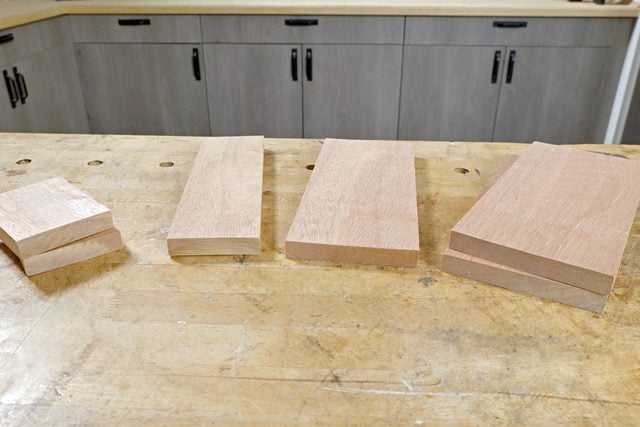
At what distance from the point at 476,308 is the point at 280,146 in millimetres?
676

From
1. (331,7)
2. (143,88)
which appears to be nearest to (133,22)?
(143,88)

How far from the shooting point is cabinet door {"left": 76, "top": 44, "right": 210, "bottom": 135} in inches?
114

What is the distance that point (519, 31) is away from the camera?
2703mm

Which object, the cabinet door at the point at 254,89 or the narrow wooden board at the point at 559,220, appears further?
the cabinet door at the point at 254,89

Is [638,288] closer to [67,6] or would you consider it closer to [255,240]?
[255,240]

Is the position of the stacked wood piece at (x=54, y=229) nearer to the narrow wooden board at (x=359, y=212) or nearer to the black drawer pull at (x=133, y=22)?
the narrow wooden board at (x=359, y=212)

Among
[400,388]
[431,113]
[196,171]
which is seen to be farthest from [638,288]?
[431,113]

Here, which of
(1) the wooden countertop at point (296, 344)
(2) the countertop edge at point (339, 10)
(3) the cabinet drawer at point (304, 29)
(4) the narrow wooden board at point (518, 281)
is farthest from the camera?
(3) the cabinet drawer at point (304, 29)

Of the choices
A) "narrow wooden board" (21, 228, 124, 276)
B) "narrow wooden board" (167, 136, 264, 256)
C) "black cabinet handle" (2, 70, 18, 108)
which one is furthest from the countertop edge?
"narrow wooden board" (21, 228, 124, 276)

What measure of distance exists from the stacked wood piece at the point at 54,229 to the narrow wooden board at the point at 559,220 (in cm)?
53

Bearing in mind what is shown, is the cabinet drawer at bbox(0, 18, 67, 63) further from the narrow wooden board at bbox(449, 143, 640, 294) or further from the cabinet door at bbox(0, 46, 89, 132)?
the narrow wooden board at bbox(449, 143, 640, 294)

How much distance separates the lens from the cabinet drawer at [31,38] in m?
2.39

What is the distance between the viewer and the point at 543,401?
0.56 metres

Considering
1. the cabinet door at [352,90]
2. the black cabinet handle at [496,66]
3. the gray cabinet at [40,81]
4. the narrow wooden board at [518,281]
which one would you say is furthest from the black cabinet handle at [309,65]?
the narrow wooden board at [518,281]
